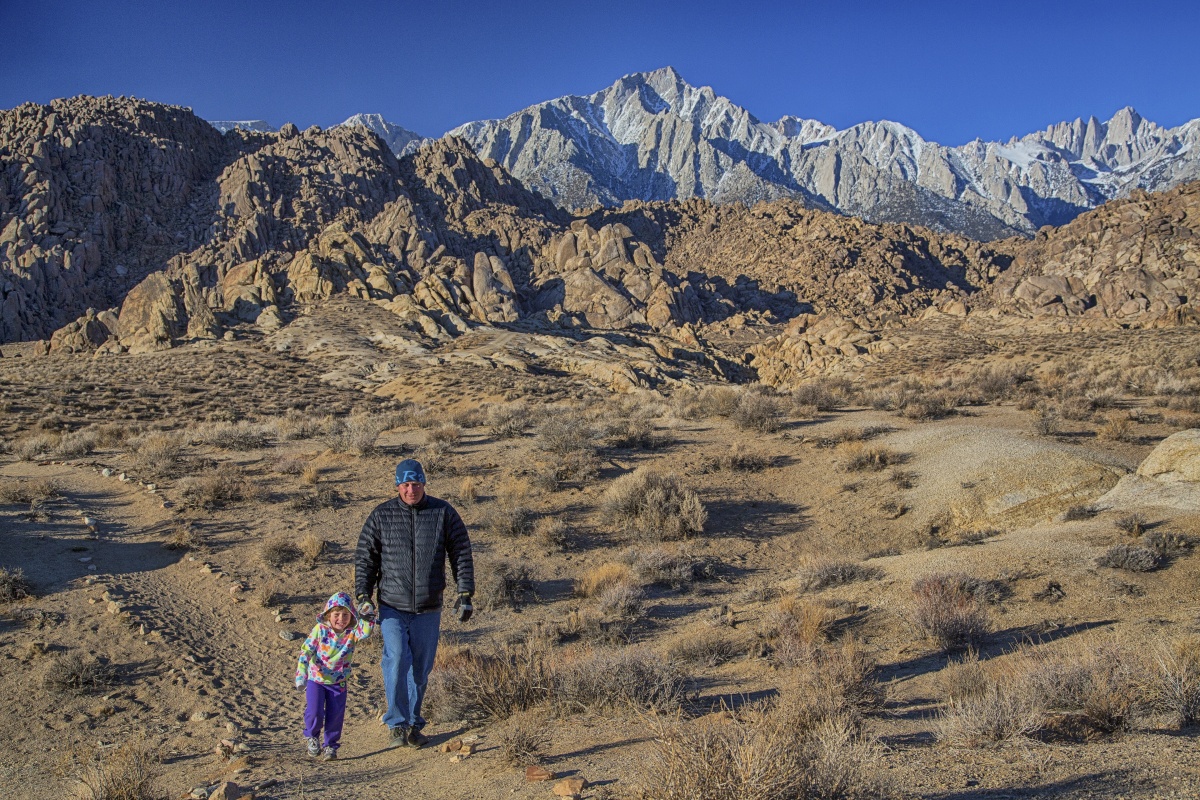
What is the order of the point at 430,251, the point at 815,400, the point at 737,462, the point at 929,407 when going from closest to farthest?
the point at 737,462 < the point at 929,407 < the point at 815,400 < the point at 430,251

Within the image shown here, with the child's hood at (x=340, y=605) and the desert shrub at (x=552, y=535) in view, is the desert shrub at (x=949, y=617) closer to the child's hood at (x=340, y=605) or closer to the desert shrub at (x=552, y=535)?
the child's hood at (x=340, y=605)

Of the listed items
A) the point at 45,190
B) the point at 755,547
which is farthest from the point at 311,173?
the point at 755,547

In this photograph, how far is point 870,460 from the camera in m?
12.9

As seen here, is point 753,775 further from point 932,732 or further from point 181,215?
point 181,215

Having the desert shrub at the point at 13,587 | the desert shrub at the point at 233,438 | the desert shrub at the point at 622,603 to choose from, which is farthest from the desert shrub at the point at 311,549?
the desert shrub at the point at 233,438

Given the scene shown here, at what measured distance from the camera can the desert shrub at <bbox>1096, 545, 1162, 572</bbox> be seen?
23.4 ft

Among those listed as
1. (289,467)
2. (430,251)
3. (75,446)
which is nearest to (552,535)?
(289,467)

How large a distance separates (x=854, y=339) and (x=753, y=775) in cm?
4069

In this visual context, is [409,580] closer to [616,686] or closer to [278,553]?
[616,686]

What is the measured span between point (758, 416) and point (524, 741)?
12595mm

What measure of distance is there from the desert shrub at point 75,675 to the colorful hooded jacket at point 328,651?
109 inches

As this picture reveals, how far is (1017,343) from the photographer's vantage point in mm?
33281

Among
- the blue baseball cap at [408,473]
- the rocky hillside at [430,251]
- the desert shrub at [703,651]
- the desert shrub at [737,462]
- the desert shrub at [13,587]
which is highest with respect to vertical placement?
the rocky hillside at [430,251]

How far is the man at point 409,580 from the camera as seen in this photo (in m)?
4.86
